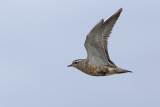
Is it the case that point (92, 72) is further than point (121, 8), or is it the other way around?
point (92, 72)

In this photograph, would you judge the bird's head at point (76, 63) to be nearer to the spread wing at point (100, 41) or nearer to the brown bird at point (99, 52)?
the brown bird at point (99, 52)

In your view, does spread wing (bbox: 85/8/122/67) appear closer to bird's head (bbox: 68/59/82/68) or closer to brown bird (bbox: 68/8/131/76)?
brown bird (bbox: 68/8/131/76)

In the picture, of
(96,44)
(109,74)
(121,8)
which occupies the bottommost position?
(109,74)

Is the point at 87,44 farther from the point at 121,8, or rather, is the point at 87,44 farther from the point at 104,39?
the point at 121,8

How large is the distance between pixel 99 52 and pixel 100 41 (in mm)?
728

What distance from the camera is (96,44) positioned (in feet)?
73.0

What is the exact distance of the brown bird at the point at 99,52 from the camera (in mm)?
21734

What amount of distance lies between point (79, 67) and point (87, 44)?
7.19 feet

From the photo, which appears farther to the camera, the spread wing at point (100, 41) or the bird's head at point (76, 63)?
the bird's head at point (76, 63)

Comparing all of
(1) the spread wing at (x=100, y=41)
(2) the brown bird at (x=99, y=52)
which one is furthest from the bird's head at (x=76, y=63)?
(1) the spread wing at (x=100, y=41)

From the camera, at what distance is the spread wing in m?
21.7

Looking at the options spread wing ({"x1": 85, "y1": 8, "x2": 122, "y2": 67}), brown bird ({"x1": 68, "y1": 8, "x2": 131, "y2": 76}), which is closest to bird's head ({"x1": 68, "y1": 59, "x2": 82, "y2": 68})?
brown bird ({"x1": 68, "y1": 8, "x2": 131, "y2": 76})

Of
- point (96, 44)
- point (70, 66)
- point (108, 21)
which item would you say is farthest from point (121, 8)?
point (70, 66)

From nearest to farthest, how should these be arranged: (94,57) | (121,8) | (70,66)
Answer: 1. (121,8)
2. (94,57)
3. (70,66)
